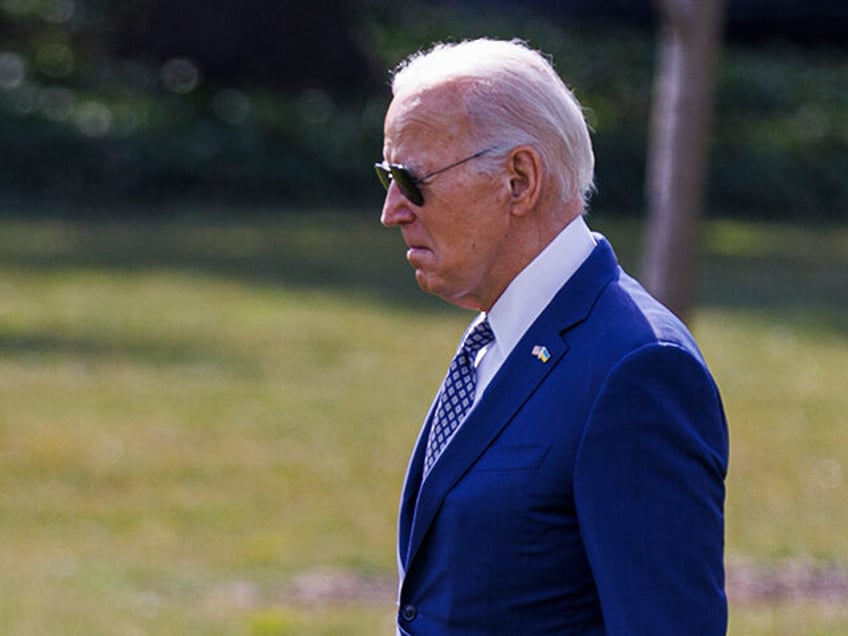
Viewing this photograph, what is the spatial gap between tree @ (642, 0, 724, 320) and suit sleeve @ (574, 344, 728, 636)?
19.3 feet

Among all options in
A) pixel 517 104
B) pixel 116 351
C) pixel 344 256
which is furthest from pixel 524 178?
pixel 344 256

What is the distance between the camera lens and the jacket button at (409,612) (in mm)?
2930

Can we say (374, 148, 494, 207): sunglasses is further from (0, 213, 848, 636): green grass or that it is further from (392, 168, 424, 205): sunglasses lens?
(0, 213, 848, 636): green grass

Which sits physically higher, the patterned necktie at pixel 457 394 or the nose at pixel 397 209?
the nose at pixel 397 209

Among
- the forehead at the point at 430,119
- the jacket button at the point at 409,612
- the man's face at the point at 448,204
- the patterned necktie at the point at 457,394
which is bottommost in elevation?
the jacket button at the point at 409,612

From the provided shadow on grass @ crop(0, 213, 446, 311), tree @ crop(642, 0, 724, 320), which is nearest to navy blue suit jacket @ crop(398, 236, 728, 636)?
tree @ crop(642, 0, 724, 320)

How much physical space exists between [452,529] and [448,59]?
2.42 feet

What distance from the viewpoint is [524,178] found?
2.83 meters

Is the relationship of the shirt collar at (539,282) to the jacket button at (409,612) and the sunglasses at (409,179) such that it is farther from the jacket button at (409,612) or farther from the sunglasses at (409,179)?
the jacket button at (409,612)

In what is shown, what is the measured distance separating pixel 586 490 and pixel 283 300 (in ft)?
45.3

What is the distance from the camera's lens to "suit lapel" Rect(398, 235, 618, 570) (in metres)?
2.80

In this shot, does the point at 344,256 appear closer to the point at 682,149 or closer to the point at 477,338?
the point at 682,149

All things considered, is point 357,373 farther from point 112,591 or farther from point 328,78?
point 328,78

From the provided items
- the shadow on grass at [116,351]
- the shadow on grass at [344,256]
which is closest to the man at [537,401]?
the shadow on grass at [116,351]
